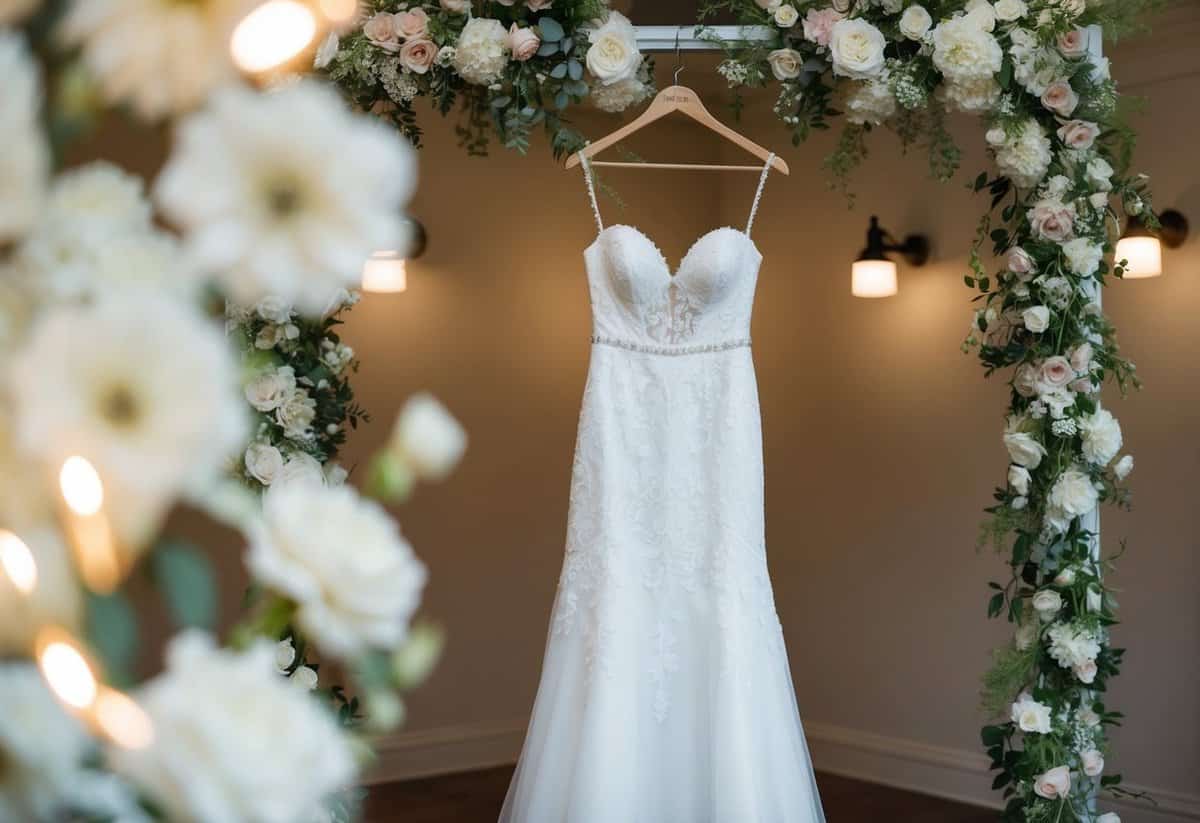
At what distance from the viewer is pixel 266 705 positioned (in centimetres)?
49

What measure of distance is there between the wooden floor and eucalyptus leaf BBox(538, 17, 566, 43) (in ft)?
9.99

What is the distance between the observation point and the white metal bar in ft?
11.0

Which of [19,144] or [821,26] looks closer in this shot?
[19,144]

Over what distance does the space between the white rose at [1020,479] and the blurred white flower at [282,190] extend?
304cm

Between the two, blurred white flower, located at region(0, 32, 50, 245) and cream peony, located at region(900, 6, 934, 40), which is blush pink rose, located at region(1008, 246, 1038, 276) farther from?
blurred white flower, located at region(0, 32, 50, 245)

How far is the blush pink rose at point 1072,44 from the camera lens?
325 centimetres

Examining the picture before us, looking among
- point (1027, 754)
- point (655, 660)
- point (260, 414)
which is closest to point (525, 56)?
point (260, 414)

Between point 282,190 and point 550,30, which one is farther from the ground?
point 550,30

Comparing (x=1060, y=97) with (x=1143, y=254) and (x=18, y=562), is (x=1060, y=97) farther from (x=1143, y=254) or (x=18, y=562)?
(x=18, y=562)

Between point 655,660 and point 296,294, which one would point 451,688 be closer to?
point 655,660

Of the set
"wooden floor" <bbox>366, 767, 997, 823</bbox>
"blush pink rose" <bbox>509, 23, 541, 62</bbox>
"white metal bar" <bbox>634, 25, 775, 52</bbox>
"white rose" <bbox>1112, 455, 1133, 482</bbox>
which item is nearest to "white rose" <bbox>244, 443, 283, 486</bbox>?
"blush pink rose" <bbox>509, 23, 541, 62</bbox>

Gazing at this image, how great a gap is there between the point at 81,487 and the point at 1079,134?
10.3 ft

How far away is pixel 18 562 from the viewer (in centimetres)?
53

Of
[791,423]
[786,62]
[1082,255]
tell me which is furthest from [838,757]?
[786,62]
